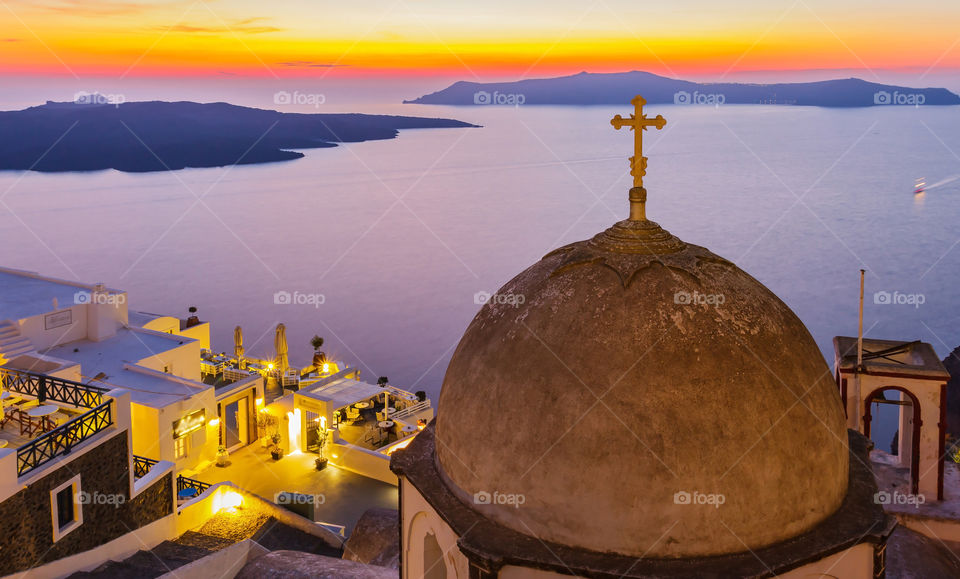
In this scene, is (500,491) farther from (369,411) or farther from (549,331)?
(369,411)

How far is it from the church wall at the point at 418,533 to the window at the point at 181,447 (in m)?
13.3

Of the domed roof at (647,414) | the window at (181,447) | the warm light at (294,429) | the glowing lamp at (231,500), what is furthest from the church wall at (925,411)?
the warm light at (294,429)

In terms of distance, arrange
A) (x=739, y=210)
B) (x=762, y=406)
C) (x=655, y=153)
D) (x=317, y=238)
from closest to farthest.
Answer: (x=762, y=406) < (x=317, y=238) < (x=739, y=210) < (x=655, y=153)

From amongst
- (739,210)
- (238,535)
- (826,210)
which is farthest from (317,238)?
(238,535)

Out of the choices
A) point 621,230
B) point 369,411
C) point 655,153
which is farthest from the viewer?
point 655,153

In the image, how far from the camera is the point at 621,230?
7.79 meters

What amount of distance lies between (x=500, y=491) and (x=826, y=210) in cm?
8882

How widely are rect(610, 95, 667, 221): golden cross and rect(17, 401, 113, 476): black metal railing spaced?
9583mm

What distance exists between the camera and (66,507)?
535 inches

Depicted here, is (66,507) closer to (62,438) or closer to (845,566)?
(62,438)

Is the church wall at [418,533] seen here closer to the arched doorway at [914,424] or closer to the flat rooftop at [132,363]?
the arched doorway at [914,424]

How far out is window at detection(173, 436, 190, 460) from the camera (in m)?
20.4

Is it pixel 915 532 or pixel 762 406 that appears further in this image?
pixel 915 532

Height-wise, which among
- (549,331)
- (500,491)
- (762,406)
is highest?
(549,331)
